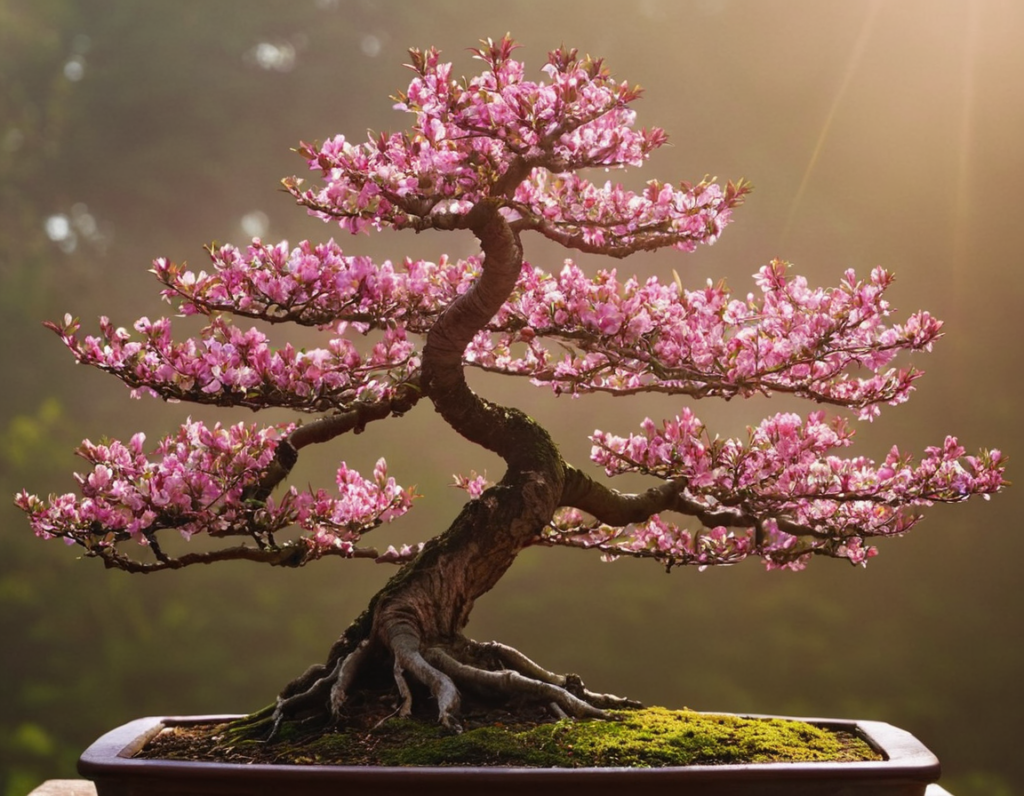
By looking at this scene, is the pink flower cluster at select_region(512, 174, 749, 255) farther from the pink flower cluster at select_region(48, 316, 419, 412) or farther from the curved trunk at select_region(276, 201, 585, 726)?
the pink flower cluster at select_region(48, 316, 419, 412)

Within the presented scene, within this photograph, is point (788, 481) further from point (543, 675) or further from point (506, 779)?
point (506, 779)

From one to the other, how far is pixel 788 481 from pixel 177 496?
66.5 inches

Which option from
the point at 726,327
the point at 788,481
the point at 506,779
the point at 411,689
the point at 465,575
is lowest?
the point at 506,779

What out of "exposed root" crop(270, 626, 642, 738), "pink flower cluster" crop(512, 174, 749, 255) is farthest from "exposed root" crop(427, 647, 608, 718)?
"pink flower cluster" crop(512, 174, 749, 255)

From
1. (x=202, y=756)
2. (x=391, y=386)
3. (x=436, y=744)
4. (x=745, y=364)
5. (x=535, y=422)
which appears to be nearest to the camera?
(x=436, y=744)

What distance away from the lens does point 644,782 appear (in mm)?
2285

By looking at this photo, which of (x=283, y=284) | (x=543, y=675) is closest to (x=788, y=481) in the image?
(x=543, y=675)

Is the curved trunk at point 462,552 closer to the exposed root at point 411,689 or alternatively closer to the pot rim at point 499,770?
the exposed root at point 411,689

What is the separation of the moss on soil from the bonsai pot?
0.11 meters

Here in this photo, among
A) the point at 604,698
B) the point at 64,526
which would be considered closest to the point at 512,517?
the point at 604,698

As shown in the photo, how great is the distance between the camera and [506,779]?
7.33 ft

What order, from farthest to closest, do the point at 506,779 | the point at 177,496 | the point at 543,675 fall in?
the point at 543,675
the point at 177,496
the point at 506,779

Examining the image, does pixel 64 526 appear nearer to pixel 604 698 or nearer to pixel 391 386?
Result: pixel 391 386

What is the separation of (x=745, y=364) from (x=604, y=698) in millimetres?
1042
